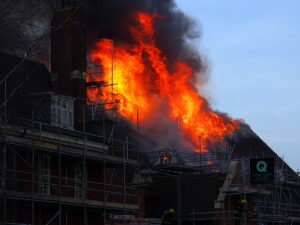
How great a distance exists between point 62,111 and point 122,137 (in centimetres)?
951

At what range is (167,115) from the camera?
196 feet

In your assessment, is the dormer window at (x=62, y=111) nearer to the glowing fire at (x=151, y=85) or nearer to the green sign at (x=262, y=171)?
the green sign at (x=262, y=171)

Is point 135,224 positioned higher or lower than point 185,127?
lower

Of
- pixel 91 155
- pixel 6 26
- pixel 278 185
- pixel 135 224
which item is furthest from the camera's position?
pixel 278 185

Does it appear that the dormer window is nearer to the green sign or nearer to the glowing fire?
the green sign

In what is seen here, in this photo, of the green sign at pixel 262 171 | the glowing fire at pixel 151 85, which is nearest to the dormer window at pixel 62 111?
the green sign at pixel 262 171

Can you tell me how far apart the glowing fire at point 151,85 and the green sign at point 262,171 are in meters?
14.5

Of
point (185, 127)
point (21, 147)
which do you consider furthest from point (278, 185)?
point (21, 147)

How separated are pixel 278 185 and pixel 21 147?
23.7 meters

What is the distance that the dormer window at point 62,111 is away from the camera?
42938 mm

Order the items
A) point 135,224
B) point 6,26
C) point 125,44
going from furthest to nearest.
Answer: point 125,44 → point 135,224 → point 6,26

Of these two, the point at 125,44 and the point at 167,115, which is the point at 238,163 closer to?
the point at 167,115

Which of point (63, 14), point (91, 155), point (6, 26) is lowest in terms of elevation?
point (91, 155)

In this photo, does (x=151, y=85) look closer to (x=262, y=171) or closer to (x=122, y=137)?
(x=122, y=137)
